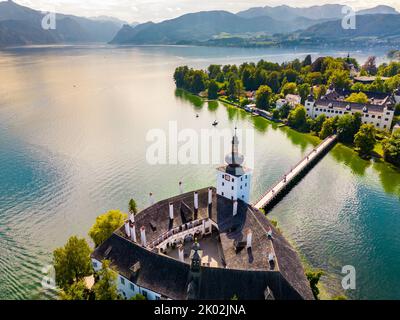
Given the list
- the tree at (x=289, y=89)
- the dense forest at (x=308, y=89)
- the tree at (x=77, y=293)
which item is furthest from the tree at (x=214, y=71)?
the tree at (x=77, y=293)

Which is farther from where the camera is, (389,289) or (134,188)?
(134,188)

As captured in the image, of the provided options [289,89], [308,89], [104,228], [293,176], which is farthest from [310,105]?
[104,228]

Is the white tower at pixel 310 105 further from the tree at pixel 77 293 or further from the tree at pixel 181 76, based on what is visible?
the tree at pixel 77 293

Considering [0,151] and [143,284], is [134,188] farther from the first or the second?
[0,151]

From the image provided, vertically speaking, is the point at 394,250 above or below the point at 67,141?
below

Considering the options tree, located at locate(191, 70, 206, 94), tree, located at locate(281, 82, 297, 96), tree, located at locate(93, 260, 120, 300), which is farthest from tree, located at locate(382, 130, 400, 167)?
tree, located at locate(191, 70, 206, 94)

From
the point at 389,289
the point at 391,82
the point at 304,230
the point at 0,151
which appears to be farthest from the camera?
the point at 391,82

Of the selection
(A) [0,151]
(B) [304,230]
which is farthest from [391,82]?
(A) [0,151]
